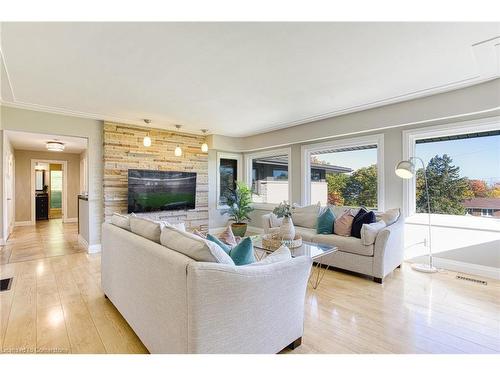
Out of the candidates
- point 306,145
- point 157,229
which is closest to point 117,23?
point 157,229

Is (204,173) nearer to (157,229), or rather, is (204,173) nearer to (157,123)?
(157,123)

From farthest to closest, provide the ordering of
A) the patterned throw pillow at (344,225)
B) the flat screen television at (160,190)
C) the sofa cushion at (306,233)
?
the flat screen television at (160,190) < the sofa cushion at (306,233) < the patterned throw pillow at (344,225)

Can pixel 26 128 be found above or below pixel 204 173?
above

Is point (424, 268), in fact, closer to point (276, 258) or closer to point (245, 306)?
point (276, 258)

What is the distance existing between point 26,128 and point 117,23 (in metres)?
3.25

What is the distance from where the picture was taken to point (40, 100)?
3.63 metres

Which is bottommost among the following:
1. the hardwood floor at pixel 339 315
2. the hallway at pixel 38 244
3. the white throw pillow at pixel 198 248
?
the hardwood floor at pixel 339 315

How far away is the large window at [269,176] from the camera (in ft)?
19.4

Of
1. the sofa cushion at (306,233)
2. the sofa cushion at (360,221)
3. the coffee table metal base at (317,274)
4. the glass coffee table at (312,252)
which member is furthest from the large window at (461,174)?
the glass coffee table at (312,252)

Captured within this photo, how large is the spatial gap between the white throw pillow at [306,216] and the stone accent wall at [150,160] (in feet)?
7.94

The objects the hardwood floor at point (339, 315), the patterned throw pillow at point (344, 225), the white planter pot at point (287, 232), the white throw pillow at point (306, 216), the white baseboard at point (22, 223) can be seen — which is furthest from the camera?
the white baseboard at point (22, 223)

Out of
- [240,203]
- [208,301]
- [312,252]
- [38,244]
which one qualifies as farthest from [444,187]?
[38,244]

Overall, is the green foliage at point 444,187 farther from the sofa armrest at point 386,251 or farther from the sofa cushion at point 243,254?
the sofa cushion at point 243,254

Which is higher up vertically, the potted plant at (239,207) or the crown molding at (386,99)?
the crown molding at (386,99)
